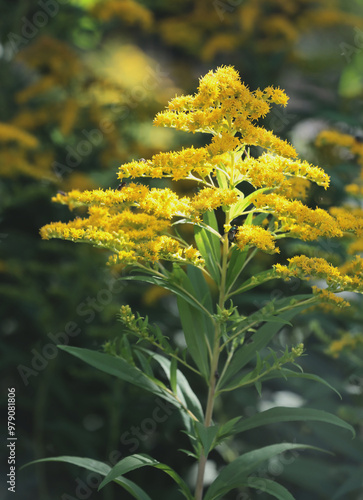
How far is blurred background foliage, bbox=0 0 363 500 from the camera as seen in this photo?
238 cm

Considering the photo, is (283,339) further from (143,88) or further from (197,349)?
(143,88)

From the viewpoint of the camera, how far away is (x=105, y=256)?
2.54 m

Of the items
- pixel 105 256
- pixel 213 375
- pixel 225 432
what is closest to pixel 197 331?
pixel 213 375

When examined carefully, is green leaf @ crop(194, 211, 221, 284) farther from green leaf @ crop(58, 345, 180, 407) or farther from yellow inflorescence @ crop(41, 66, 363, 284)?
green leaf @ crop(58, 345, 180, 407)

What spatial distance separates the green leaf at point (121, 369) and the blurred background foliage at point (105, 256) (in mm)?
805

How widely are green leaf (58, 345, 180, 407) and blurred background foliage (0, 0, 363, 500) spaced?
0.81m

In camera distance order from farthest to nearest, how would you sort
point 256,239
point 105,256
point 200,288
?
point 105,256 → point 200,288 → point 256,239

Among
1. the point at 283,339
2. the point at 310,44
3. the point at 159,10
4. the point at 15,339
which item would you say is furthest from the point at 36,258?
the point at 310,44

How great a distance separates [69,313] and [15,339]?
53cm

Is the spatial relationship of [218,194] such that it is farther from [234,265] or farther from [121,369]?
[121,369]

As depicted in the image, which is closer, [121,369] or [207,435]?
[207,435]

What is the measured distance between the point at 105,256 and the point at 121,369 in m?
1.28

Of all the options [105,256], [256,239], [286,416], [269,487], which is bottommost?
[269,487]

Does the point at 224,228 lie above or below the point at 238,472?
above
